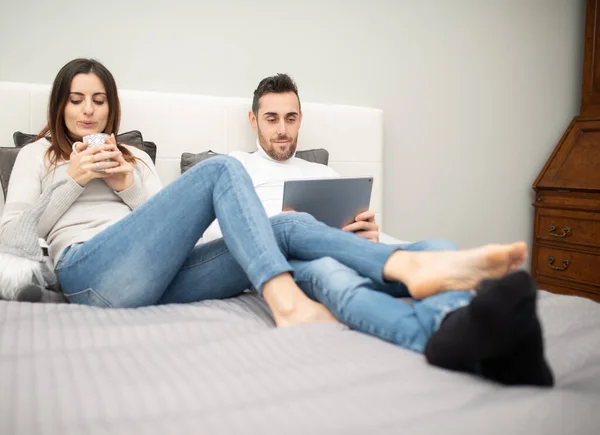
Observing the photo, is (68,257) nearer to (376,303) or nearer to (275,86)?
(376,303)

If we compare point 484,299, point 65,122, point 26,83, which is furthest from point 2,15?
point 484,299

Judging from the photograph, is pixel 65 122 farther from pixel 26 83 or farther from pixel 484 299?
pixel 484 299

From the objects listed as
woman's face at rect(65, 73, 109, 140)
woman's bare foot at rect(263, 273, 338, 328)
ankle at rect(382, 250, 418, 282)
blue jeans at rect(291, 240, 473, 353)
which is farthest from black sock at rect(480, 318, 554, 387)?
woman's face at rect(65, 73, 109, 140)

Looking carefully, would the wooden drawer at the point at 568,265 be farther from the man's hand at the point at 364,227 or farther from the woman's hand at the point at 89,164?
the woman's hand at the point at 89,164

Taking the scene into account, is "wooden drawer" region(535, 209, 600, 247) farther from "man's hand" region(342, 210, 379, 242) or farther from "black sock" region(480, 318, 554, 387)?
"black sock" region(480, 318, 554, 387)

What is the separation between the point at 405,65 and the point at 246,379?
7.19 feet

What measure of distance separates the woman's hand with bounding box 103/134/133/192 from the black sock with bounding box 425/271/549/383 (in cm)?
94

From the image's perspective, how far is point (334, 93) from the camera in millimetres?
2400

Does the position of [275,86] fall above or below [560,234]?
above

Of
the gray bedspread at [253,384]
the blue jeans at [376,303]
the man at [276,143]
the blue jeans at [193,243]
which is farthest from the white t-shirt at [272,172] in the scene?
the gray bedspread at [253,384]

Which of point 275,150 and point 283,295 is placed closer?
point 283,295

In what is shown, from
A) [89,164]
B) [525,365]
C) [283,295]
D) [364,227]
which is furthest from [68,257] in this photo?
[525,365]

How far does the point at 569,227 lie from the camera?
8.61 ft

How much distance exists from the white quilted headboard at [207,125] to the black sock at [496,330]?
143 centimetres
